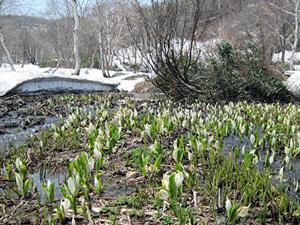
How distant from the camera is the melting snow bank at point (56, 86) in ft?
31.7

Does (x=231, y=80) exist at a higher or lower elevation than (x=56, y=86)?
higher

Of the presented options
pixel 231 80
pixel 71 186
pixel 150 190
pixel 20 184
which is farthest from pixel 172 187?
pixel 231 80

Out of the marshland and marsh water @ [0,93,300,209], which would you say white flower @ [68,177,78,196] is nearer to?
the marshland

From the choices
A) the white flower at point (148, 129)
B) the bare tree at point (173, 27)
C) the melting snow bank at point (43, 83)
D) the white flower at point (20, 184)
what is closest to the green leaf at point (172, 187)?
the white flower at point (20, 184)

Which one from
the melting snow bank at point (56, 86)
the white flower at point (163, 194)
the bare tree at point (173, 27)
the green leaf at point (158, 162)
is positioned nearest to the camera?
A: the white flower at point (163, 194)

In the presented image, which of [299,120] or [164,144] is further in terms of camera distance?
[299,120]

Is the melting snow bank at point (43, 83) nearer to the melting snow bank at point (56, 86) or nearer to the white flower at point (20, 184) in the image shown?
the melting snow bank at point (56, 86)

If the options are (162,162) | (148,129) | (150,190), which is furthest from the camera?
(148,129)

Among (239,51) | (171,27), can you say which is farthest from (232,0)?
(171,27)

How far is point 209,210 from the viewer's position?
2047 millimetres

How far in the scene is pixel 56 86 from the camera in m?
11.5

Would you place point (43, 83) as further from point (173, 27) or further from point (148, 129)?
point (148, 129)

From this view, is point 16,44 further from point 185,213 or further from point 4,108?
point 185,213

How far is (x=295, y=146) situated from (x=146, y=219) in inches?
80.9
